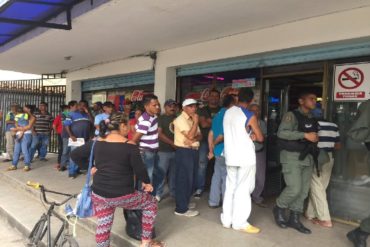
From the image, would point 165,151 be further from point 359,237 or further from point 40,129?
point 40,129

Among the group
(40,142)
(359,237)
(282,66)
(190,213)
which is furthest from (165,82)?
(359,237)

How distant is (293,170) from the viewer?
4148mm

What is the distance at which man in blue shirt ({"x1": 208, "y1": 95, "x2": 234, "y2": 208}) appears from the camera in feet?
15.5

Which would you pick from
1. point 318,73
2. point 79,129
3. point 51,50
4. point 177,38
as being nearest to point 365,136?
point 318,73

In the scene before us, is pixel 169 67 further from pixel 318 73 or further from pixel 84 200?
pixel 84 200

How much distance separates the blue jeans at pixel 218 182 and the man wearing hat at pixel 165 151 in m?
0.68

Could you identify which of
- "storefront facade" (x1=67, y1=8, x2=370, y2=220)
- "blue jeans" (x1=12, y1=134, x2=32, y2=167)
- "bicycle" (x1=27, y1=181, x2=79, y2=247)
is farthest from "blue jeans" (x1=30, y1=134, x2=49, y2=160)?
"bicycle" (x1=27, y1=181, x2=79, y2=247)

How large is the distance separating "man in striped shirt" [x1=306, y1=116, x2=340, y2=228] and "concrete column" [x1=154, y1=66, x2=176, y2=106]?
370 centimetres

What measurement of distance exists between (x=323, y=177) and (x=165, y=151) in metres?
2.23

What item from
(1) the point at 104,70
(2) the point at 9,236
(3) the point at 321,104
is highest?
(1) the point at 104,70

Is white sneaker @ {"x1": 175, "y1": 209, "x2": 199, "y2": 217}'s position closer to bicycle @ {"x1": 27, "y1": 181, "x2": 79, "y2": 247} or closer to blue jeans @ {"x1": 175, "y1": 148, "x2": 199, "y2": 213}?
blue jeans @ {"x1": 175, "y1": 148, "x2": 199, "y2": 213}

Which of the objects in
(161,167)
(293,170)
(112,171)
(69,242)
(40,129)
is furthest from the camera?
(40,129)

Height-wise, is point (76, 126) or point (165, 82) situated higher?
point (165, 82)

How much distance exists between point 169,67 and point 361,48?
12.4ft
